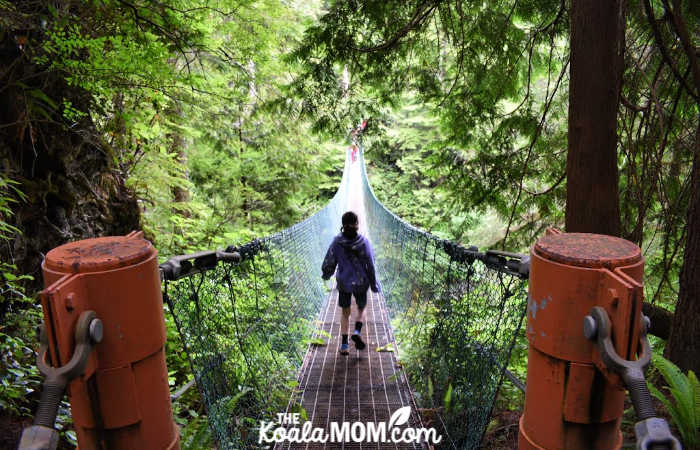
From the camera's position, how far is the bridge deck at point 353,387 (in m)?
2.16

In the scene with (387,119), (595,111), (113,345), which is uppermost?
(387,119)

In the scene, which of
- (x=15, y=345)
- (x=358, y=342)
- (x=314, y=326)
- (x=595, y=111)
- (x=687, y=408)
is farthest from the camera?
(x=314, y=326)

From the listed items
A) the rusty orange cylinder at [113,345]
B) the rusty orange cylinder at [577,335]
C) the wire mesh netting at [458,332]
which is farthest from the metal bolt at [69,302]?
the wire mesh netting at [458,332]

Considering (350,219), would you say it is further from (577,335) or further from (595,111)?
(577,335)

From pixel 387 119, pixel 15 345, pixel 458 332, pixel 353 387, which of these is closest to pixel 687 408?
pixel 458 332

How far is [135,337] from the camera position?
2.05 feet

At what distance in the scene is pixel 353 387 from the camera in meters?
2.50

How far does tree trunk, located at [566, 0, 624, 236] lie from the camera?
167 centimetres

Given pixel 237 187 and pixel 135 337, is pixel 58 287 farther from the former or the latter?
pixel 237 187

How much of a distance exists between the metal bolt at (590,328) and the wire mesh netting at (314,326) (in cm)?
48

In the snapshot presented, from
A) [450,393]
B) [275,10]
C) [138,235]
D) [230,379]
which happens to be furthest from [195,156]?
[138,235]

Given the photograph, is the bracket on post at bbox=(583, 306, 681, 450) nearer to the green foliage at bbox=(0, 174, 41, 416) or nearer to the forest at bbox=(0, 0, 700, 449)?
the forest at bbox=(0, 0, 700, 449)

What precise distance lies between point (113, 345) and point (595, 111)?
1817mm

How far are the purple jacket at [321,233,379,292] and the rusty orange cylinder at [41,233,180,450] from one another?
Answer: 8.04ft
